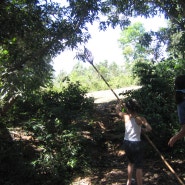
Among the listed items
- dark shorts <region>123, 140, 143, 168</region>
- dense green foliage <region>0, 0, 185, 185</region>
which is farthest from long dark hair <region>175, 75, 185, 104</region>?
dense green foliage <region>0, 0, 185, 185</region>

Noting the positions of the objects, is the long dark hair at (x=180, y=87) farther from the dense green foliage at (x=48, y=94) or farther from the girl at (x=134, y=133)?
the dense green foliage at (x=48, y=94)

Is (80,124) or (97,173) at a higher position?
(80,124)

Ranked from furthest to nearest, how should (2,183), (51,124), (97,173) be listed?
(51,124) < (97,173) < (2,183)

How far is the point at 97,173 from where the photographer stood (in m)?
5.98

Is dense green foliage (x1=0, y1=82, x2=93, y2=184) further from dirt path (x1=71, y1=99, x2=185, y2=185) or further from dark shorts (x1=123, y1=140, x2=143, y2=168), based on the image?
dark shorts (x1=123, y1=140, x2=143, y2=168)

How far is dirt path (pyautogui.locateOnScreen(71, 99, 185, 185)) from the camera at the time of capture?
536 centimetres

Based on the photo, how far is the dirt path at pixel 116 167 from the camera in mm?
5355

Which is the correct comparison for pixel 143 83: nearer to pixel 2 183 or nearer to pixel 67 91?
pixel 67 91

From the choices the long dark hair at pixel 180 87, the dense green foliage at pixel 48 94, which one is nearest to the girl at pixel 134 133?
the long dark hair at pixel 180 87

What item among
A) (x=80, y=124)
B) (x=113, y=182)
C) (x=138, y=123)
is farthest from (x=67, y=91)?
(x=138, y=123)

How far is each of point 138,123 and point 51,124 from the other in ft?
10.7

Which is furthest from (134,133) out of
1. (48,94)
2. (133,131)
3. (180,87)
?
(48,94)

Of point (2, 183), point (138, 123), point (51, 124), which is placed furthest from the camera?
point (51, 124)

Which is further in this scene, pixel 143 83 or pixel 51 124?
pixel 143 83
